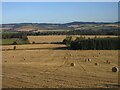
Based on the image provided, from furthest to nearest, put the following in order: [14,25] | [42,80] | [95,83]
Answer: [14,25], [42,80], [95,83]

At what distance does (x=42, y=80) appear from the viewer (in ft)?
54.2

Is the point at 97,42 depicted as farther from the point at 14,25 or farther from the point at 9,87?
the point at 14,25

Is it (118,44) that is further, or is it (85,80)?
(118,44)

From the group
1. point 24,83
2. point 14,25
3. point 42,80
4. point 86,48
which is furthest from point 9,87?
point 14,25

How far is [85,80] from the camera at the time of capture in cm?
1658

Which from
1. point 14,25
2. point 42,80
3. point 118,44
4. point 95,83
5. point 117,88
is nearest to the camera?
point 117,88

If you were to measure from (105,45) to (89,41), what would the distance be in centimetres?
274

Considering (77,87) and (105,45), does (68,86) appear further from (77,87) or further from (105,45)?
(105,45)

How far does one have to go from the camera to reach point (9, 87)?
14453 millimetres

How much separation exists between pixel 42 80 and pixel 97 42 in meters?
36.4

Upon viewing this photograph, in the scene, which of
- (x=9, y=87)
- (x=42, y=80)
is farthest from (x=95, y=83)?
(x=9, y=87)

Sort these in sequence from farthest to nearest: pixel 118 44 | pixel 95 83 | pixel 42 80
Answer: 1. pixel 118 44
2. pixel 42 80
3. pixel 95 83

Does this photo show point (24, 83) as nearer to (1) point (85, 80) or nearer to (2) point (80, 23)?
(1) point (85, 80)

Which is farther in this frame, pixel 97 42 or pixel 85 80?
pixel 97 42
